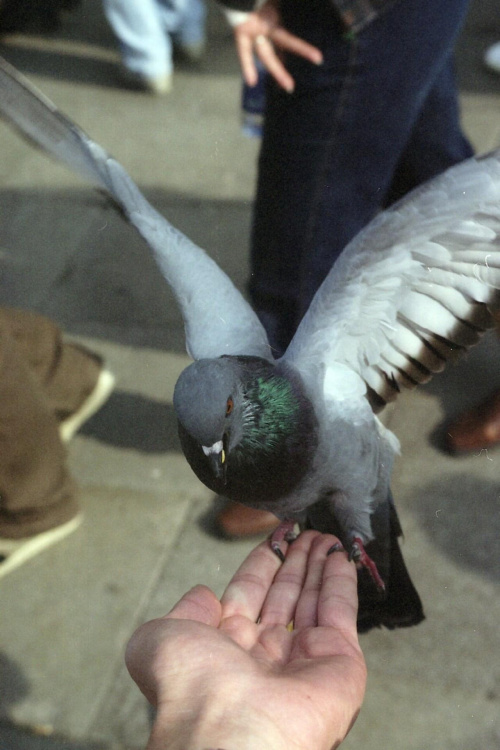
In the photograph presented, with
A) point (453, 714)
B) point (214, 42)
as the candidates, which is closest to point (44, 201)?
point (214, 42)

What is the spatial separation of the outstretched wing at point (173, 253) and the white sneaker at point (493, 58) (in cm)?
283

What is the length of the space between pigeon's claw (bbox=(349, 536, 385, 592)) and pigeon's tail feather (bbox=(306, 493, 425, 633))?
14 mm

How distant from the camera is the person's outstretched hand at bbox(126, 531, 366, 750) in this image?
1155 mm

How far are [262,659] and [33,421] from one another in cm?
109

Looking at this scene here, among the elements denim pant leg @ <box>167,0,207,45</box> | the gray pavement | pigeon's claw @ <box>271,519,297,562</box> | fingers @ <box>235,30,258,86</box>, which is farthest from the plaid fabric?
denim pant leg @ <box>167,0,207,45</box>

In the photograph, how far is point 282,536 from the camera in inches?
61.1

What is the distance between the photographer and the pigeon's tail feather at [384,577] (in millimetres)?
1504

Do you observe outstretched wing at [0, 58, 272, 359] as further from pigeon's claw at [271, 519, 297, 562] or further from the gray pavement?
pigeon's claw at [271, 519, 297, 562]

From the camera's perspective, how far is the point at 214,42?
4723 millimetres

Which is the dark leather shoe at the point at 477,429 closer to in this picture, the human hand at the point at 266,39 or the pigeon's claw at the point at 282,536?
the pigeon's claw at the point at 282,536

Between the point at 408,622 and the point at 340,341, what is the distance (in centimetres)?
66

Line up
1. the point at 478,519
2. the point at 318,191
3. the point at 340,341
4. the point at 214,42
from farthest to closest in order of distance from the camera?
the point at 214,42, the point at 478,519, the point at 318,191, the point at 340,341

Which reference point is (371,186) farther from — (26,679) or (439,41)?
(26,679)

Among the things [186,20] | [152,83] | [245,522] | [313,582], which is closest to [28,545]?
[245,522]
